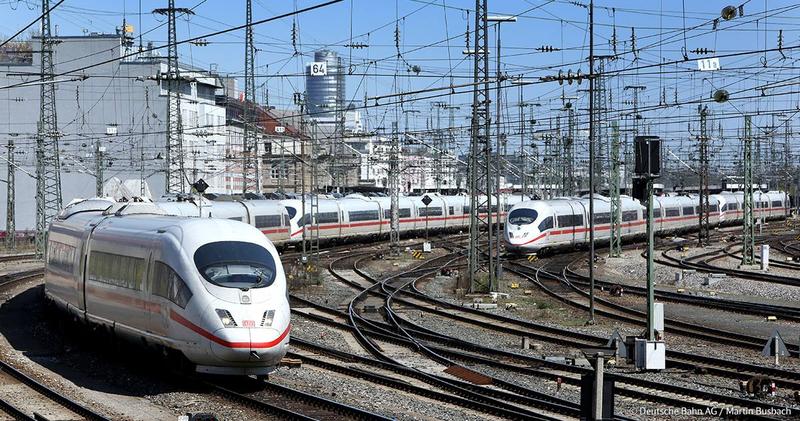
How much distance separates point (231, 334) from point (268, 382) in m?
1.69

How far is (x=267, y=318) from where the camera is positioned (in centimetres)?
1705

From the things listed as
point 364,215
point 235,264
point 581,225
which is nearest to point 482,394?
point 235,264

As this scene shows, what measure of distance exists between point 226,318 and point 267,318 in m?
0.67

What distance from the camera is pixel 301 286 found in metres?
36.8

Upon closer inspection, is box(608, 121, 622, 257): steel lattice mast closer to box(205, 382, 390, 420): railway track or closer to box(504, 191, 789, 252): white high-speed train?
box(504, 191, 789, 252): white high-speed train

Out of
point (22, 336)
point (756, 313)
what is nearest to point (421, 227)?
point (756, 313)

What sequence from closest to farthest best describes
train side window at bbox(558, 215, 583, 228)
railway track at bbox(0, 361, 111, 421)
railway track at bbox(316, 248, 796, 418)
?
railway track at bbox(0, 361, 111, 421)
railway track at bbox(316, 248, 796, 418)
train side window at bbox(558, 215, 583, 228)

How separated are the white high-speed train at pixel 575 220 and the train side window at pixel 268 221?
11.3 meters

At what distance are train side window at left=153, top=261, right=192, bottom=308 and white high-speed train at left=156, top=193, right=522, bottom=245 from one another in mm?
21210

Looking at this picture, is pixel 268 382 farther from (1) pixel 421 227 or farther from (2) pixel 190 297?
(1) pixel 421 227

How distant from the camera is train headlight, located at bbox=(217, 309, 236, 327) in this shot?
16700mm

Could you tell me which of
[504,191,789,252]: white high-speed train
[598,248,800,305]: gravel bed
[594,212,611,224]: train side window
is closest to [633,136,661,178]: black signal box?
[598,248,800,305]: gravel bed

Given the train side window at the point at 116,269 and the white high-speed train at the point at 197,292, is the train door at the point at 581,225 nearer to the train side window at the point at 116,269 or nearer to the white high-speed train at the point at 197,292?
the train side window at the point at 116,269

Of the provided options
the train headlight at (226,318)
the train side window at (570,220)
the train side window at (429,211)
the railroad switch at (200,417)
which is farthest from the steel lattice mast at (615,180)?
the railroad switch at (200,417)
